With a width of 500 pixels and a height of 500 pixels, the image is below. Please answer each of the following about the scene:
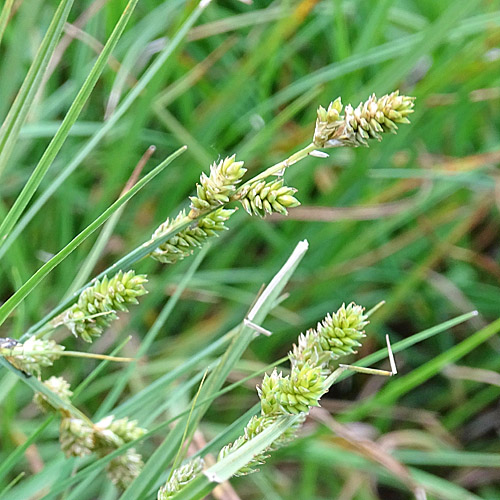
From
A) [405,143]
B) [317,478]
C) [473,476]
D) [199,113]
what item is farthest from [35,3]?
[473,476]

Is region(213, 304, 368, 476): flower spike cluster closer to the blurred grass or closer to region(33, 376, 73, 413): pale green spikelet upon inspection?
region(33, 376, 73, 413): pale green spikelet

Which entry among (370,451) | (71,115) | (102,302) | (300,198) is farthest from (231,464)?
(300,198)

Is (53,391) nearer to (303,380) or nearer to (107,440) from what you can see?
(107,440)

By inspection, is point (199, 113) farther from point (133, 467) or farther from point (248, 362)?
point (133, 467)

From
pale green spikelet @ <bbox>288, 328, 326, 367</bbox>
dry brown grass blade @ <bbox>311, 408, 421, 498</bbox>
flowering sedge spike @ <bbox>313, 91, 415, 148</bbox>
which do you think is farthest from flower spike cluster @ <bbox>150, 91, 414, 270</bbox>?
dry brown grass blade @ <bbox>311, 408, 421, 498</bbox>

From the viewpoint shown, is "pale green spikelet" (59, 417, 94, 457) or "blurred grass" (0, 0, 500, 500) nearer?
"pale green spikelet" (59, 417, 94, 457)

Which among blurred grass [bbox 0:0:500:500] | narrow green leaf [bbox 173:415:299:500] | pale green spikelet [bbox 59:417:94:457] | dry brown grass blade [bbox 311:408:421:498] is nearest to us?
narrow green leaf [bbox 173:415:299:500]
